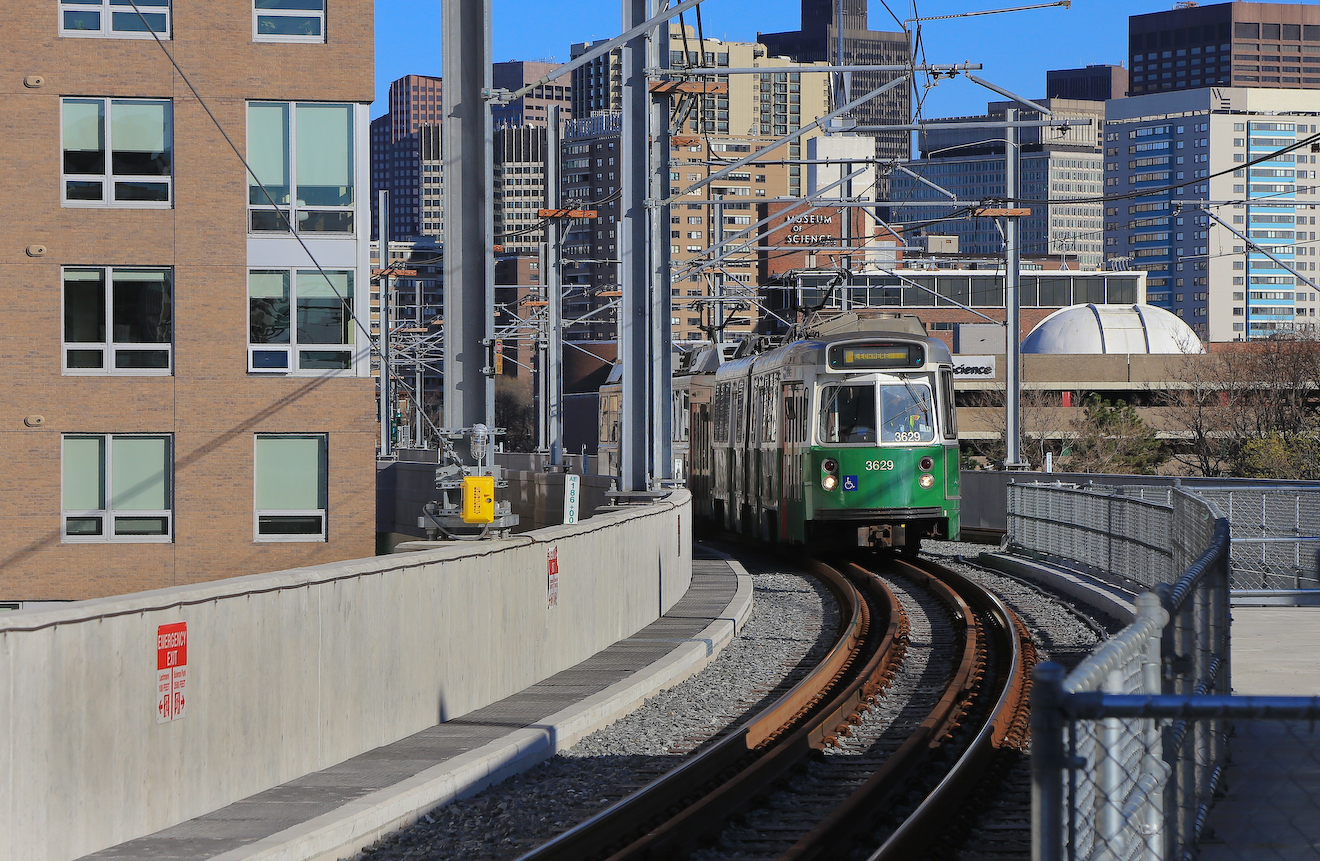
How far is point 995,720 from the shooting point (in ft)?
37.7

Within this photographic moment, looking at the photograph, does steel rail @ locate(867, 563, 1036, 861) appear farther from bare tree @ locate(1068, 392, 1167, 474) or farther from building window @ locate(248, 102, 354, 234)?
bare tree @ locate(1068, 392, 1167, 474)

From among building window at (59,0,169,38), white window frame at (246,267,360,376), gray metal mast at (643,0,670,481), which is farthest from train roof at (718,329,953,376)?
building window at (59,0,169,38)

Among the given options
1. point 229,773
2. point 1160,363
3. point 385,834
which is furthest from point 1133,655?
point 1160,363

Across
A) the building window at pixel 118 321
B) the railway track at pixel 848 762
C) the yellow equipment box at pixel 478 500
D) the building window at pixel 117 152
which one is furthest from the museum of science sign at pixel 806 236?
the yellow equipment box at pixel 478 500

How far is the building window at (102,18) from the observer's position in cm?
2717

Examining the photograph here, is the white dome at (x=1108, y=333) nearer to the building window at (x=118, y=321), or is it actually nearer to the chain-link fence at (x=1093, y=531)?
the chain-link fence at (x=1093, y=531)

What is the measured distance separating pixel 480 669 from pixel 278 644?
2.94 metres

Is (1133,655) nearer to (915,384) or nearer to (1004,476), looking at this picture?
(915,384)

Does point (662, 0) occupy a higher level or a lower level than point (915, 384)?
higher

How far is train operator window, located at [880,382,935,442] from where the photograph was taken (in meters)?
25.1

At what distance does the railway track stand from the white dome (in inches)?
3677

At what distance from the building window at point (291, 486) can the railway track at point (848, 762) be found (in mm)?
13543

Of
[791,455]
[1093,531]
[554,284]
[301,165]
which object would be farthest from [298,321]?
[1093,531]

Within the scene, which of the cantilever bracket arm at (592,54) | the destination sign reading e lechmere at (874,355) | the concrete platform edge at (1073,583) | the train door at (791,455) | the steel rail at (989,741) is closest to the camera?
the steel rail at (989,741)
